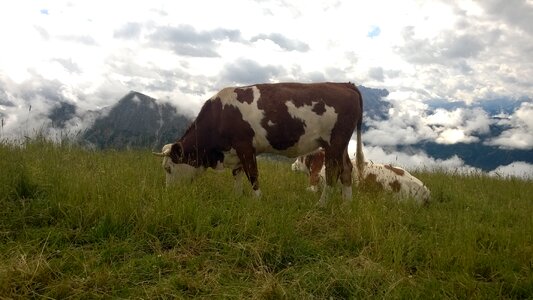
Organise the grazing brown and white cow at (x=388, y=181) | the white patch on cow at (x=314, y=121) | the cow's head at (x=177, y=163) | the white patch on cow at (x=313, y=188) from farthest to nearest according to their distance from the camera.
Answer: the white patch on cow at (x=313, y=188) → the grazing brown and white cow at (x=388, y=181) → the cow's head at (x=177, y=163) → the white patch on cow at (x=314, y=121)

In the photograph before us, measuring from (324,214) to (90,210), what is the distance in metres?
3.33

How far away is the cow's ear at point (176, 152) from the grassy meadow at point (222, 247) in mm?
1543

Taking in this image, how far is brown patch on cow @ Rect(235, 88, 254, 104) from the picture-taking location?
7.90 meters

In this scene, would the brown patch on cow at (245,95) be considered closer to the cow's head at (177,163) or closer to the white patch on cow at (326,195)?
the cow's head at (177,163)

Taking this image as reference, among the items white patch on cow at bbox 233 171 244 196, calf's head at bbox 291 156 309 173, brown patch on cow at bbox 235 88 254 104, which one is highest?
brown patch on cow at bbox 235 88 254 104

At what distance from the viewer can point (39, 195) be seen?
5.70 metres

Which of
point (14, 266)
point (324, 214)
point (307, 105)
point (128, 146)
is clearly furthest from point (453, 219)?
point (128, 146)

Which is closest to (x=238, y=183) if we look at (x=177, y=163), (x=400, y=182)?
(x=177, y=163)

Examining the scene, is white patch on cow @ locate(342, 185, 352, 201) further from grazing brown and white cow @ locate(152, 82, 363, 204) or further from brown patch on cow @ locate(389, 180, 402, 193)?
brown patch on cow @ locate(389, 180, 402, 193)

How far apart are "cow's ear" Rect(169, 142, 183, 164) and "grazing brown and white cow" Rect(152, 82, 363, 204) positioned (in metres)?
0.42

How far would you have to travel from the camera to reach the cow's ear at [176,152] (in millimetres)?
8438

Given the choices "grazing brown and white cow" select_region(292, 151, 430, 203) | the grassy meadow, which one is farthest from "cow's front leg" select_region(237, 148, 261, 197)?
"grazing brown and white cow" select_region(292, 151, 430, 203)

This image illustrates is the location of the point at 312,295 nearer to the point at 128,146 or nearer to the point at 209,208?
the point at 209,208

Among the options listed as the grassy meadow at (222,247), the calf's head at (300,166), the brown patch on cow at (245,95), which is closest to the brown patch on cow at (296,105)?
the brown patch on cow at (245,95)
